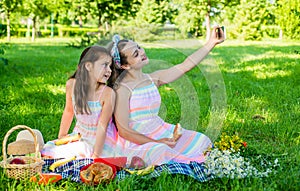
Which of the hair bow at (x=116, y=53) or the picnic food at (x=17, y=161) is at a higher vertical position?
the hair bow at (x=116, y=53)

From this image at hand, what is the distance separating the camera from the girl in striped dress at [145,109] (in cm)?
361

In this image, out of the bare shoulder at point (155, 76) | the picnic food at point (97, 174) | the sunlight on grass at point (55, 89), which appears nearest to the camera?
the picnic food at point (97, 174)

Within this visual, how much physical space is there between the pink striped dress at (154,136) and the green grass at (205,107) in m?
0.17

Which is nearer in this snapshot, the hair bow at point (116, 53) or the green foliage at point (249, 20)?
the hair bow at point (116, 53)

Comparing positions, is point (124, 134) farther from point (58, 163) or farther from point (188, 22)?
point (188, 22)

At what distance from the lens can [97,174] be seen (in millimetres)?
3223

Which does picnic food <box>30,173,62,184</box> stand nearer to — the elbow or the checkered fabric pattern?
the checkered fabric pattern

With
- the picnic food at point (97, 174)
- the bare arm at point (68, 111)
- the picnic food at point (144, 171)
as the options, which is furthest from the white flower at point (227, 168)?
the bare arm at point (68, 111)

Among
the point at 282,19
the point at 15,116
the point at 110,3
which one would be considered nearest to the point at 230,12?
the point at 110,3

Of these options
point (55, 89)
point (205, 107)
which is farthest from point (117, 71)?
point (55, 89)

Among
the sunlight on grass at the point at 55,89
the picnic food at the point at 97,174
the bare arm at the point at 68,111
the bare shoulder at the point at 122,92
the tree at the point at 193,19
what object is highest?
the tree at the point at 193,19

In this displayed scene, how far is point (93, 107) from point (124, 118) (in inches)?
10.4

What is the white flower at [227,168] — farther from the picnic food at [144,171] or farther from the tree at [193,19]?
the tree at [193,19]

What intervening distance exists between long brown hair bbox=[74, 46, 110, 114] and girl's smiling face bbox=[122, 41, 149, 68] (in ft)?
0.52
